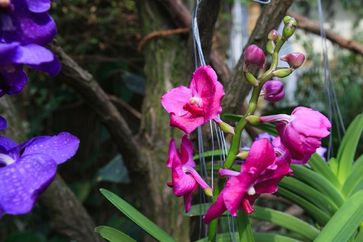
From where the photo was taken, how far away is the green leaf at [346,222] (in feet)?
Answer: 2.20

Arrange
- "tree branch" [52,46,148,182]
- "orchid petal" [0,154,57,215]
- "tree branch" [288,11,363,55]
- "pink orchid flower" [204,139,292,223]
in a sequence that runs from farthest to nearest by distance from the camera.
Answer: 1. "tree branch" [288,11,363,55]
2. "tree branch" [52,46,148,182]
3. "pink orchid flower" [204,139,292,223]
4. "orchid petal" [0,154,57,215]

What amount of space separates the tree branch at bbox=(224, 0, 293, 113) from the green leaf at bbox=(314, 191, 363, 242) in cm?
44

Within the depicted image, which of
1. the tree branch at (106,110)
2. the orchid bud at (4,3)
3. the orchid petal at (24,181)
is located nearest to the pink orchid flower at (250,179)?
the orchid petal at (24,181)

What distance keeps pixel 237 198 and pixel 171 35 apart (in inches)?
35.9

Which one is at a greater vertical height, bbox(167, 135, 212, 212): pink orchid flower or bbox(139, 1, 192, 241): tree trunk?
bbox(167, 135, 212, 212): pink orchid flower

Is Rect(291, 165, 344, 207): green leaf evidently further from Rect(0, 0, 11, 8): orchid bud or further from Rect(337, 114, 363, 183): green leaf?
Rect(0, 0, 11, 8): orchid bud

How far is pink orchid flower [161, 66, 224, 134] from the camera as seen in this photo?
62 cm

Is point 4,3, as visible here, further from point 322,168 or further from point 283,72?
point 322,168

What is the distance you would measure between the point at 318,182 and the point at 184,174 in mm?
348

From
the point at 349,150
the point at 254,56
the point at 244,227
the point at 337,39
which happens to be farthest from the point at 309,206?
the point at 337,39

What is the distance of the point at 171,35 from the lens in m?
1.41

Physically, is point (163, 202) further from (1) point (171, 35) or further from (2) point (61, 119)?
(2) point (61, 119)

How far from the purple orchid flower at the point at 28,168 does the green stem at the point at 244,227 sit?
25 centimetres

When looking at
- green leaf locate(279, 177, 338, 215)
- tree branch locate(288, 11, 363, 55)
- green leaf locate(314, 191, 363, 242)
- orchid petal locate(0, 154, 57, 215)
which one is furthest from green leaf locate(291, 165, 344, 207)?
tree branch locate(288, 11, 363, 55)
